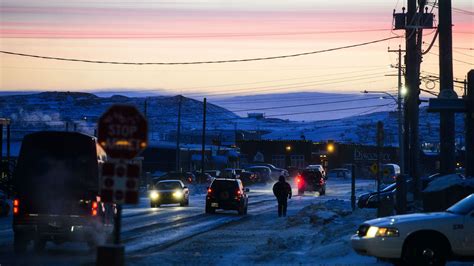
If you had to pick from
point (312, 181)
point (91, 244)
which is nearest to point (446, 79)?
point (91, 244)

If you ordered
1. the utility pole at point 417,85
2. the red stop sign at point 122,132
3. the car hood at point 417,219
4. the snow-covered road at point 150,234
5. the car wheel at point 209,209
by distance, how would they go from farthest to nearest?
the car wheel at point 209,209, the utility pole at point 417,85, the snow-covered road at point 150,234, the car hood at point 417,219, the red stop sign at point 122,132

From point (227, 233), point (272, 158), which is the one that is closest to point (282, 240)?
point (227, 233)

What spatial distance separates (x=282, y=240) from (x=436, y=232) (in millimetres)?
7941

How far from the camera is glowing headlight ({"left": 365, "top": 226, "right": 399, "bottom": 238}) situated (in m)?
15.9

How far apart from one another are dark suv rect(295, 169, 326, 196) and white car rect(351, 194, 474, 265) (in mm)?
48119

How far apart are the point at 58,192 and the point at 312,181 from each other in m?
45.0

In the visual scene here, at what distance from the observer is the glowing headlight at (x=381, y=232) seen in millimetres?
15883

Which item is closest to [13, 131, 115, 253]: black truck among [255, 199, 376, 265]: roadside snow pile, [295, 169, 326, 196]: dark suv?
[255, 199, 376, 265]: roadside snow pile

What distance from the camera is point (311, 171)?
64.6 meters

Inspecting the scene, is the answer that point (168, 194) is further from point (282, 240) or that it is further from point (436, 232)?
point (436, 232)

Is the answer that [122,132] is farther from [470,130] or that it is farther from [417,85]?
[417,85]

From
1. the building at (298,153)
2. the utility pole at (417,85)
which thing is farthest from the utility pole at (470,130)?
the building at (298,153)

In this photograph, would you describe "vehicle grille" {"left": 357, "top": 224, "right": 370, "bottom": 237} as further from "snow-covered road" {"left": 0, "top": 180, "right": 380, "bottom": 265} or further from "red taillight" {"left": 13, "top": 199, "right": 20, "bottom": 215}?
"red taillight" {"left": 13, "top": 199, "right": 20, "bottom": 215}

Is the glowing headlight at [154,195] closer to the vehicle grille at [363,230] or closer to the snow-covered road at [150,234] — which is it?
the snow-covered road at [150,234]
